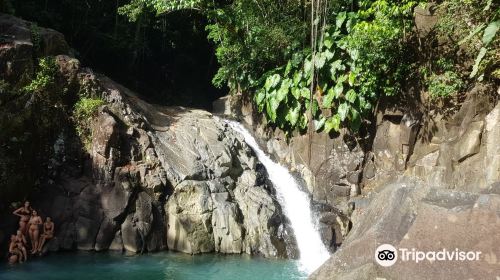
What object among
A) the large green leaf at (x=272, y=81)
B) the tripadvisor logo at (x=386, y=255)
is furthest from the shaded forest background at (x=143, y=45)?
the tripadvisor logo at (x=386, y=255)

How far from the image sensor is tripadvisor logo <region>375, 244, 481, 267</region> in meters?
5.02

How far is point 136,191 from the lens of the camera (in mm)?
11953

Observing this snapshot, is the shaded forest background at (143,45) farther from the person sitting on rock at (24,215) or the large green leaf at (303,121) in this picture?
the person sitting on rock at (24,215)

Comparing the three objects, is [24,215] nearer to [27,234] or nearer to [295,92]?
[27,234]

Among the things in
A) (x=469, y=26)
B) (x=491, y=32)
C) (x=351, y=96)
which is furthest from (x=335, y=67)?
(x=491, y=32)

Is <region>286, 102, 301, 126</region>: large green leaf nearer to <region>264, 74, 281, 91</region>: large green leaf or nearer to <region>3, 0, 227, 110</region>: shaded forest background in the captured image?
<region>264, 74, 281, 91</region>: large green leaf

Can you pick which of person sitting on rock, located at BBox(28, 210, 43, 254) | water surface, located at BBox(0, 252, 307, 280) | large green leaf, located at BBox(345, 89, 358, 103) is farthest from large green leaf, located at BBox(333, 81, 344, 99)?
person sitting on rock, located at BBox(28, 210, 43, 254)

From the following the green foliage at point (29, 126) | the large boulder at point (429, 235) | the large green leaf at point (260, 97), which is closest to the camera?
the large boulder at point (429, 235)

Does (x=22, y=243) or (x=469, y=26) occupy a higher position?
(x=469, y=26)

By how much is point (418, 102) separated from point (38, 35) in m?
10.3

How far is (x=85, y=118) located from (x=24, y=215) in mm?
2874

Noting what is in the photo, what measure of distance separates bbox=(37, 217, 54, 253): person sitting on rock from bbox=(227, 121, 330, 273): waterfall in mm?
5813

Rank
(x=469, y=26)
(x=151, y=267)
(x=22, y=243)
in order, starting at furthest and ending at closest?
(x=469, y=26) < (x=22, y=243) < (x=151, y=267)

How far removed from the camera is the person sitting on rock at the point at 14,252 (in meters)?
10.4
